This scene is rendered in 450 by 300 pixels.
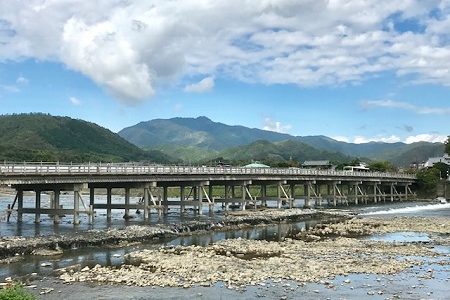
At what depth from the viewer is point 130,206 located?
186ft

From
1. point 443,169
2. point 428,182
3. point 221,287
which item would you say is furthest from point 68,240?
point 443,169

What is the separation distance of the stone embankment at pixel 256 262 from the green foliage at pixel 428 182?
311ft

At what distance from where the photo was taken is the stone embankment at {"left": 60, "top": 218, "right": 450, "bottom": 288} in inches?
1050

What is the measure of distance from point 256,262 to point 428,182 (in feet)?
365

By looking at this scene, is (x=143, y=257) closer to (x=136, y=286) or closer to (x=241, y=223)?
(x=136, y=286)

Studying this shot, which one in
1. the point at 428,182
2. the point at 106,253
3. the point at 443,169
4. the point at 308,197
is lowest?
the point at 106,253

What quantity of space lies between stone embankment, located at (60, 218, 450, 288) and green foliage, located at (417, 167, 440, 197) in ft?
311

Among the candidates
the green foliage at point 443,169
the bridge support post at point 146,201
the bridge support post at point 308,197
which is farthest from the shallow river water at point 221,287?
the green foliage at point 443,169

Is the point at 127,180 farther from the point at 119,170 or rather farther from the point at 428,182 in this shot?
the point at 428,182

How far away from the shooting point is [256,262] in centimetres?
3153

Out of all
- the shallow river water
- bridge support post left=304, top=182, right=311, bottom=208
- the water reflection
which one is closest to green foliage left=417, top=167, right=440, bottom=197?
bridge support post left=304, top=182, right=311, bottom=208

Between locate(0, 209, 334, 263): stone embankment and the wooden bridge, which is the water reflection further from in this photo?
the wooden bridge

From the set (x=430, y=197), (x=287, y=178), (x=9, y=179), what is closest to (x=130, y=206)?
(x=9, y=179)

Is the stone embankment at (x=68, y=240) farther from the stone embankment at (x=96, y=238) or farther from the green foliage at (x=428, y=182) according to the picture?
the green foliage at (x=428, y=182)
